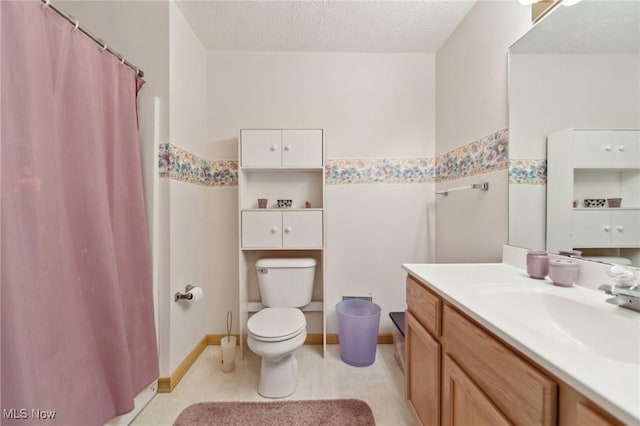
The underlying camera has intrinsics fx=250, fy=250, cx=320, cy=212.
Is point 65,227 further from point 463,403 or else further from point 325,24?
point 325,24

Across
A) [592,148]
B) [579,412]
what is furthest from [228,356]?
[592,148]

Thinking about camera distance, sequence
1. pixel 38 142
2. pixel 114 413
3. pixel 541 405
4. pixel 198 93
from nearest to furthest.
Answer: pixel 541 405 < pixel 38 142 < pixel 114 413 < pixel 198 93

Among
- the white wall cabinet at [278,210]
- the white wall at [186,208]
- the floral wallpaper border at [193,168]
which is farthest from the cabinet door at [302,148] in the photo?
the white wall at [186,208]

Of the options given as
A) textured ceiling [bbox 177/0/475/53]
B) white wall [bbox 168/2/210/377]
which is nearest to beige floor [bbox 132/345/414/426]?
white wall [bbox 168/2/210/377]

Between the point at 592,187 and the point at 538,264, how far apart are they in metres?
0.34

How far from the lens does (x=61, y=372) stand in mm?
895

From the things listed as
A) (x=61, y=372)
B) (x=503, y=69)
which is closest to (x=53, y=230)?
(x=61, y=372)

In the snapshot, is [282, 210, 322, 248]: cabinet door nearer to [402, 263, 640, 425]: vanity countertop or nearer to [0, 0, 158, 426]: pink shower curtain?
[402, 263, 640, 425]: vanity countertop

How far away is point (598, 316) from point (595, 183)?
479 mm

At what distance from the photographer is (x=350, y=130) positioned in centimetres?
200

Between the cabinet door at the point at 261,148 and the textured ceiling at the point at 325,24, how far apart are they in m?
0.71

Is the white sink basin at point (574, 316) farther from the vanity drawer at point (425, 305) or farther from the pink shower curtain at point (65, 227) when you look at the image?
the pink shower curtain at point (65, 227)

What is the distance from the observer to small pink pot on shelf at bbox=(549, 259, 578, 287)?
0.93 meters

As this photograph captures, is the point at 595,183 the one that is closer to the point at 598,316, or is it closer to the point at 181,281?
the point at 598,316
